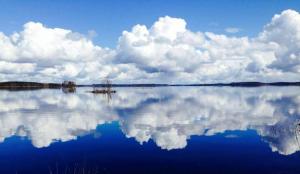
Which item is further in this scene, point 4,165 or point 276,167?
point 4,165

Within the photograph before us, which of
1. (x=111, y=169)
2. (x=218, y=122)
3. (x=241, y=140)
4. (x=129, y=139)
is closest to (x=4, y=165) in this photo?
(x=111, y=169)

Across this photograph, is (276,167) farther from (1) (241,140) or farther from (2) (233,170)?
(1) (241,140)

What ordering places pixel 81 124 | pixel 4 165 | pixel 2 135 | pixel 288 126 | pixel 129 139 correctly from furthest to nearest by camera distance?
pixel 81 124
pixel 288 126
pixel 2 135
pixel 129 139
pixel 4 165

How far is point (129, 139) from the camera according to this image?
2842cm

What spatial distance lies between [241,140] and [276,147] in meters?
3.79

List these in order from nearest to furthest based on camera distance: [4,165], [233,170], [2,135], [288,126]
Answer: [233,170], [4,165], [2,135], [288,126]

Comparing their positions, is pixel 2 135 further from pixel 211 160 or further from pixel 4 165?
pixel 211 160

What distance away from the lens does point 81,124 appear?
38281 mm

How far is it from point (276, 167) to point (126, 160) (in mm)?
8105

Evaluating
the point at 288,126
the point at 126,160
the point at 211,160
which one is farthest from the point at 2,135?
the point at 288,126

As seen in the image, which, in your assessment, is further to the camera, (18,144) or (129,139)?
(129,139)

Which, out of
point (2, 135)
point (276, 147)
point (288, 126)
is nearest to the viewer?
point (276, 147)

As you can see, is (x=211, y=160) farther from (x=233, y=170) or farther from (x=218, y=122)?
(x=218, y=122)

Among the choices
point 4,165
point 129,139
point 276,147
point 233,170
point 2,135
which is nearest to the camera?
point 233,170
